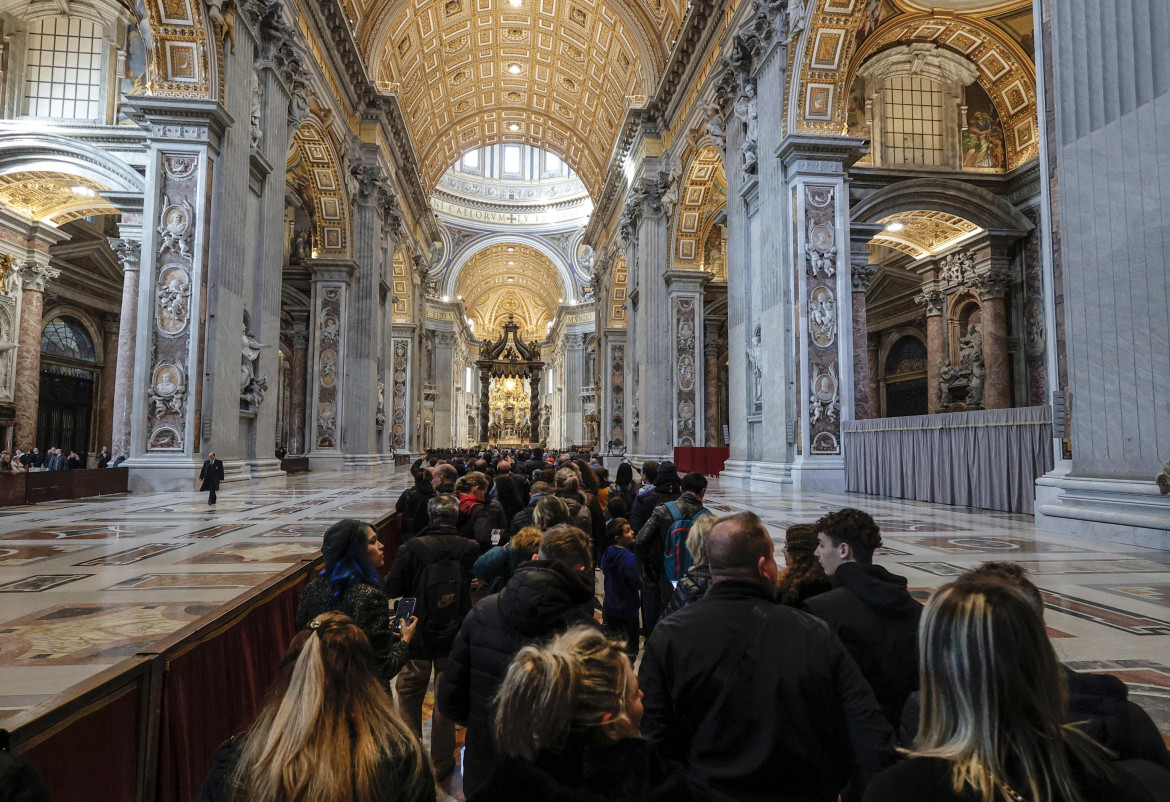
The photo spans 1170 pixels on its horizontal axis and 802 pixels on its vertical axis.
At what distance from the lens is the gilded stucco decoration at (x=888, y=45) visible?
457 inches

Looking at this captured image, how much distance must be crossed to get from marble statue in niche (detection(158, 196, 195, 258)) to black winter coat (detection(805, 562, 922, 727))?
1152cm

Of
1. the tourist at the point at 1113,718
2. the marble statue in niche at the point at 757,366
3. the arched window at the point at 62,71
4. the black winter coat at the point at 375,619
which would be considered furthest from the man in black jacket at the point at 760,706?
the arched window at the point at 62,71

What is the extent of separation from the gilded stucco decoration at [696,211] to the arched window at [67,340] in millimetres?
18753

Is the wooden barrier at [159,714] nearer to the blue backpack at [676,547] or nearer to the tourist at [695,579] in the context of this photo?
the tourist at [695,579]

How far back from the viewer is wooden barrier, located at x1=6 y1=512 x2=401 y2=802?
5.79ft

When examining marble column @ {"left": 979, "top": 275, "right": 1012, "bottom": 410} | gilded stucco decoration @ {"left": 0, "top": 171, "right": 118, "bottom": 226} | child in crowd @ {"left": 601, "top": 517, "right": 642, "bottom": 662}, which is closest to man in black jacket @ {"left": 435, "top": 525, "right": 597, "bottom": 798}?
child in crowd @ {"left": 601, "top": 517, "right": 642, "bottom": 662}

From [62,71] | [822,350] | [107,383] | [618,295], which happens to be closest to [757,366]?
[822,350]

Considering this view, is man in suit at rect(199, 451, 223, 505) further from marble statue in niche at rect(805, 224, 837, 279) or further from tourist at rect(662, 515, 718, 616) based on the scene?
marble statue in niche at rect(805, 224, 837, 279)

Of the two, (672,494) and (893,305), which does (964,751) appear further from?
(893,305)

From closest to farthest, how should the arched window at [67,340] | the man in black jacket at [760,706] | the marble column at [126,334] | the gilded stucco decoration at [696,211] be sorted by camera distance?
1. the man in black jacket at [760,706]
2. the marble column at [126,334]
3. the gilded stucco decoration at [696,211]
4. the arched window at [67,340]

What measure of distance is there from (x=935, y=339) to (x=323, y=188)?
17.0 metres

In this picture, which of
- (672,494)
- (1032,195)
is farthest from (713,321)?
(672,494)

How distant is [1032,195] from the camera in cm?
1559

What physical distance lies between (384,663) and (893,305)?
24238 millimetres
